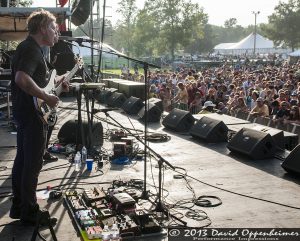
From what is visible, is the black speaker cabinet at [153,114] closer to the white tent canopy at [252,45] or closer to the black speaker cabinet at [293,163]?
the black speaker cabinet at [293,163]

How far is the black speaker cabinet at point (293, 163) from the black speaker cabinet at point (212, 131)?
2.25 m

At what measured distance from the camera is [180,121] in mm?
9172

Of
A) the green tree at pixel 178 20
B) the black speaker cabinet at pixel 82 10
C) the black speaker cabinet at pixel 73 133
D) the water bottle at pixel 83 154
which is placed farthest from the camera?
the green tree at pixel 178 20

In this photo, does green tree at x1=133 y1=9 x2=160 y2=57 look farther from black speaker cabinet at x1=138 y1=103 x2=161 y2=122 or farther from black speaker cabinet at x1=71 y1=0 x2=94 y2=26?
black speaker cabinet at x1=138 y1=103 x2=161 y2=122

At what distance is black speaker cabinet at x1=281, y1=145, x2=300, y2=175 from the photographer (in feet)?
18.8

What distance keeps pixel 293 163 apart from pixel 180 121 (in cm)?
371

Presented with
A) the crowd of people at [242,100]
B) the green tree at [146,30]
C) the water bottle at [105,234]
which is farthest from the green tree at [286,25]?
the water bottle at [105,234]

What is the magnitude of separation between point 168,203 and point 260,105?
232 inches

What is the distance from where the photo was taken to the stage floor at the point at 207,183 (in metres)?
4.11

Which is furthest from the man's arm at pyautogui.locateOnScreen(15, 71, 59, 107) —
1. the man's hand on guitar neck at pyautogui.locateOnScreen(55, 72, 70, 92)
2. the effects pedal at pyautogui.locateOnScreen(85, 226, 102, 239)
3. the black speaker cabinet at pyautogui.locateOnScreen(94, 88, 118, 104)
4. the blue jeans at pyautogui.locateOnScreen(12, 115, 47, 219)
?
the black speaker cabinet at pyautogui.locateOnScreen(94, 88, 118, 104)

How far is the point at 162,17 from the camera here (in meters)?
51.8

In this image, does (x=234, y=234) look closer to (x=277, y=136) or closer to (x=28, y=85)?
(x=28, y=85)

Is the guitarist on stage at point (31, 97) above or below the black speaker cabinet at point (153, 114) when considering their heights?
above

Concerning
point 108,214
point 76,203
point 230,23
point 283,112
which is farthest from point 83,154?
point 230,23
